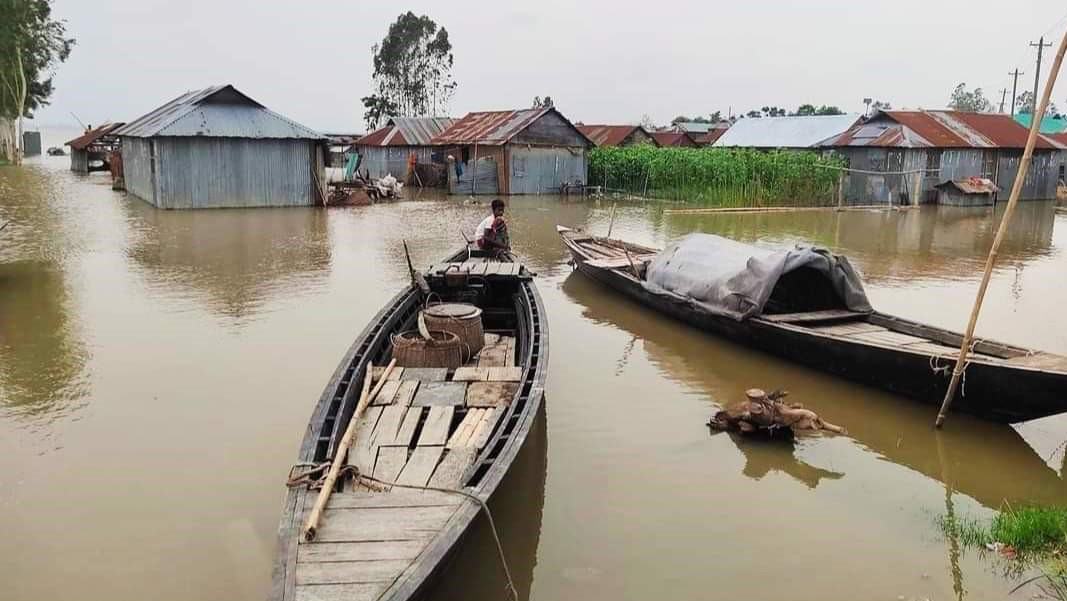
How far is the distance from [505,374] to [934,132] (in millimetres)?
27699

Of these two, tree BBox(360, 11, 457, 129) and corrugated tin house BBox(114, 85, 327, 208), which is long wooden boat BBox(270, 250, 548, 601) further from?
tree BBox(360, 11, 457, 129)

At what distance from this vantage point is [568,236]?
15539mm

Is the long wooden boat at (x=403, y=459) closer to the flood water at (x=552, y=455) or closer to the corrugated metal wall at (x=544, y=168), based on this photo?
the flood water at (x=552, y=455)

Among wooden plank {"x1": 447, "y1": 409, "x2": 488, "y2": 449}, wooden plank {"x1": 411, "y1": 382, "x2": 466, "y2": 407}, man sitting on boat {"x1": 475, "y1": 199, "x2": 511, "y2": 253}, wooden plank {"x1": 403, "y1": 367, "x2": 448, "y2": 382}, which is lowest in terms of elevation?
wooden plank {"x1": 447, "y1": 409, "x2": 488, "y2": 449}

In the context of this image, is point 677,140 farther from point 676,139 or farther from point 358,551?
point 358,551

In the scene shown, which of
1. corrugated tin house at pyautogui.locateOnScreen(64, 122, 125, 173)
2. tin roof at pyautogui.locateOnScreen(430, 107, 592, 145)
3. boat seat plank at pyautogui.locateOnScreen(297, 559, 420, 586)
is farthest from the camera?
corrugated tin house at pyautogui.locateOnScreen(64, 122, 125, 173)

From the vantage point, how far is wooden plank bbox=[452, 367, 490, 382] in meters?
6.43

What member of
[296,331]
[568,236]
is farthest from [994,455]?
[568,236]

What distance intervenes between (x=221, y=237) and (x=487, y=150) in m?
14.5

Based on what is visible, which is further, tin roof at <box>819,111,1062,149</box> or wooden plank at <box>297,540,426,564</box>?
tin roof at <box>819,111,1062,149</box>

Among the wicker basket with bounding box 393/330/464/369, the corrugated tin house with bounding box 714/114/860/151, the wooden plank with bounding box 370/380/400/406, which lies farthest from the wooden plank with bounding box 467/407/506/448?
the corrugated tin house with bounding box 714/114/860/151

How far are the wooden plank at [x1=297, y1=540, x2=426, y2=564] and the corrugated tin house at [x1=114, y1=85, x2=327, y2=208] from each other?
2014 centimetres

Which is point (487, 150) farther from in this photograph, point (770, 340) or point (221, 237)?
point (770, 340)

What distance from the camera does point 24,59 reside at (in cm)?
4303
